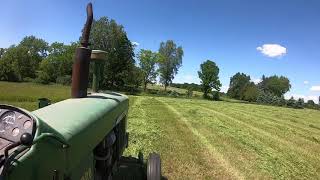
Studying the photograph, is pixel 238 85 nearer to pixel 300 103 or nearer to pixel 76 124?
pixel 300 103

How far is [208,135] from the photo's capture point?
49.0ft

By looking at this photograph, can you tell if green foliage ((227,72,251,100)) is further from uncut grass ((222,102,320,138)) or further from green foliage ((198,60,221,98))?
uncut grass ((222,102,320,138))

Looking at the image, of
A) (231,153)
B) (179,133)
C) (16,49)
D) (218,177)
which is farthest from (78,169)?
(16,49)

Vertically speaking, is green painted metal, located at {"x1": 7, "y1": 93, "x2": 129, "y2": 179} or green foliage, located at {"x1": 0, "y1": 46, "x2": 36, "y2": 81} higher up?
green foliage, located at {"x1": 0, "y1": 46, "x2": 36, "y2": 81}

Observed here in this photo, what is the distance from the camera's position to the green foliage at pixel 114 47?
232 ft

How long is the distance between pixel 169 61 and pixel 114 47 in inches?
1129

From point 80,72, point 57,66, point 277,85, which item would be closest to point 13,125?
point 80,72

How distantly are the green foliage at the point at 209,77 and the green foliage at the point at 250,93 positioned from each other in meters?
11.5

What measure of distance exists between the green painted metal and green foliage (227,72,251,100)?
338 feet

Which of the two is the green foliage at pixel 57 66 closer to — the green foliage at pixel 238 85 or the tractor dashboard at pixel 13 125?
the green foliage at pixel 238 85

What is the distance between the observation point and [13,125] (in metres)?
2.38

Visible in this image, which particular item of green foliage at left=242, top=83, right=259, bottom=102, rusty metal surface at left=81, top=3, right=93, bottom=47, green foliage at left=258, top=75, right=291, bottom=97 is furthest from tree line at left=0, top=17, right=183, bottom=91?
rusty metal surface at left=81, top=3, right=93, bottom=47

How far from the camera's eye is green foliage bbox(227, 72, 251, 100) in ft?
353

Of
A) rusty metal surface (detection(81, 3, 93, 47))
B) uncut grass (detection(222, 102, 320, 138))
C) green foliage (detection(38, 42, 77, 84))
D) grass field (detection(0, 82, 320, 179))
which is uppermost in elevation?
green foliage (detection(38, 42, 77, 84))
